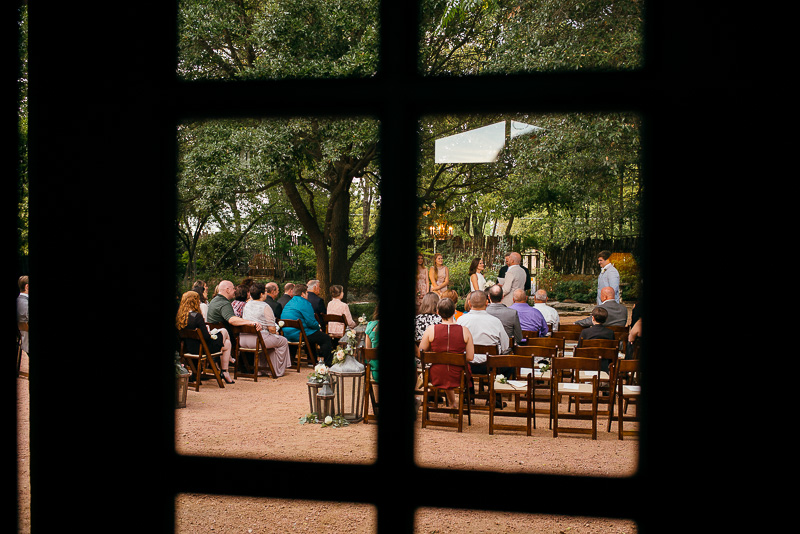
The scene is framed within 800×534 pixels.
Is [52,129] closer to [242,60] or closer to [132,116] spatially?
[132,116]

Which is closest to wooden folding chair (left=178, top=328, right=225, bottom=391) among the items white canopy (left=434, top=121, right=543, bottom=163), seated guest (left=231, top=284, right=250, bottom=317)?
seated guest (left=231, top=284, right=250, bottom=317)

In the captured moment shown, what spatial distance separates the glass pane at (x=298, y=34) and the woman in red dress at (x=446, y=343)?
5506 millimetres

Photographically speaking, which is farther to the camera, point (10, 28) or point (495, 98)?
point (10, 28)

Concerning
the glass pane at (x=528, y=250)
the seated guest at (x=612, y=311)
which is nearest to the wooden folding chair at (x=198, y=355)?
the glass pane at (x=528, y=250)

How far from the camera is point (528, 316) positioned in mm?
6625

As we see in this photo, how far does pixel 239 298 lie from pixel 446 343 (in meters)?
3.92

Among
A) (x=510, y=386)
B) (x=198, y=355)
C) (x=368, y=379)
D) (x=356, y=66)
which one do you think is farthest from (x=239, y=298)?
(x=510, y=386)

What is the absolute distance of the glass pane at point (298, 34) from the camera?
968 centimetres

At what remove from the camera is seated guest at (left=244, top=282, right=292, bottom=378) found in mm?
7406

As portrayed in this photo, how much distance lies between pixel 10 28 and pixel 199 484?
61 centimetres

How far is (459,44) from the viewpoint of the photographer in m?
11.7

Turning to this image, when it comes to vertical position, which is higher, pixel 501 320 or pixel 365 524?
pixel 501 320

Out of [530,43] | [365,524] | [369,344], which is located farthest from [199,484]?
[530,43]

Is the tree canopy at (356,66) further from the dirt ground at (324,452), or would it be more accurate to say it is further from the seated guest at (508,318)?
the dirt ground at (324,452)
